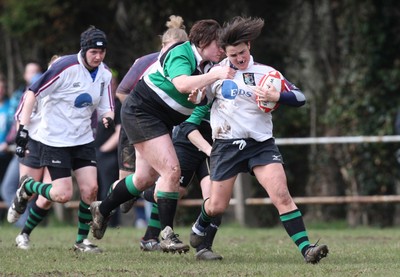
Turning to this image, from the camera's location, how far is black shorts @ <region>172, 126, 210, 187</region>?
10125 mm

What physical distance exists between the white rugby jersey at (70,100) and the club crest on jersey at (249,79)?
219cm

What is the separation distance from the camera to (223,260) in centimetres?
936

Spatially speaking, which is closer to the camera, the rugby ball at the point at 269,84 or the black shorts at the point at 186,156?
the rugby ball at the point at 269,84

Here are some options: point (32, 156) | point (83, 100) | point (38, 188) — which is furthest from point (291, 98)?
point (32, 156)

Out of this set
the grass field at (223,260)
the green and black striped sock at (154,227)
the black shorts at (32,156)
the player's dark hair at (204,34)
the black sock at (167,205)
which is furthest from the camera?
the black shorts at (32,156)

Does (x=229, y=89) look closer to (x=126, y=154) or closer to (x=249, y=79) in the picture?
(x=249, y=79)

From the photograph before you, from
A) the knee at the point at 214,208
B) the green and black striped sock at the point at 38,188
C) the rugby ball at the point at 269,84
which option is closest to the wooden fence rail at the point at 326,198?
the green and black striped sock at the point at 38,188

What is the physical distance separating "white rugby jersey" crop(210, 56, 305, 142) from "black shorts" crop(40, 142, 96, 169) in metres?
2.09

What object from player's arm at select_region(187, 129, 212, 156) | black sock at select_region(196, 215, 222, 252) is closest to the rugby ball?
player's arm at select_region(187, 129, 212, 156)

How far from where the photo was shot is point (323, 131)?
58.7ft

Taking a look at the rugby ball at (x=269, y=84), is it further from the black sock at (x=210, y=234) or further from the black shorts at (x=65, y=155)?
the black shorts at (x=65, y=155)

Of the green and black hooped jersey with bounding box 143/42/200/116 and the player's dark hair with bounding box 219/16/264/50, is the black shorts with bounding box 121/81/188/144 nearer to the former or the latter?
the green and black hooped jersey with bounding box 143/42/200/116

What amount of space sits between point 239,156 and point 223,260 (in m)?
1.09

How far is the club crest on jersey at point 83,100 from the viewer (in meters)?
10.3
